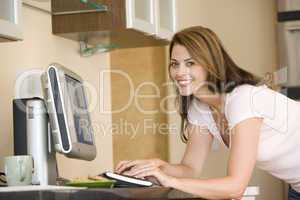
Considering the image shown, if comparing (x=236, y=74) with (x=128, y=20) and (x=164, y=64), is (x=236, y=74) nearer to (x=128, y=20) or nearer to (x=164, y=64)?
(x=128, y=20)

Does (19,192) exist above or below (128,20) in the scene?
below

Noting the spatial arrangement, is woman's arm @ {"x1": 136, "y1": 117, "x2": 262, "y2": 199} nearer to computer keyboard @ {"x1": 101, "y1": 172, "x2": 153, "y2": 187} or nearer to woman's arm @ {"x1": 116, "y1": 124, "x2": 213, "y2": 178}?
computer keyboard @ {"x1": 101, "y1": 172, "x2": 153, "y2": 187}

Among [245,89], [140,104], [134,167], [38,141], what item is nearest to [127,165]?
[134,167]

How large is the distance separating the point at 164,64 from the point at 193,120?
3.93 feet

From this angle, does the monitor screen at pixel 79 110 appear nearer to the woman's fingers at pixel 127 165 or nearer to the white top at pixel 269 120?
the woman's fingers at pixel 127 165

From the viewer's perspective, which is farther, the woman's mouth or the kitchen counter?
the woman's mouth

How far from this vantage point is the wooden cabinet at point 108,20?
8.52 ft

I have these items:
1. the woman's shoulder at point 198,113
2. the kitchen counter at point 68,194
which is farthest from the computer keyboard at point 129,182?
the woman's shoulder at point 198,113

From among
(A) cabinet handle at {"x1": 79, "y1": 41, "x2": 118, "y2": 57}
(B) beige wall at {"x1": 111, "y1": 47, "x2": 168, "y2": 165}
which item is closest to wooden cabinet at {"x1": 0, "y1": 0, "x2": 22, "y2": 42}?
(A) cabinet handle at {"x1": 79, "y1": 41, "x2": 118, "y2": 57}

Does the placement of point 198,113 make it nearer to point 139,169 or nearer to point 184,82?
point 184,82

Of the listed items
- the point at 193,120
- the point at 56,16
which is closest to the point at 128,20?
the point at 56,16

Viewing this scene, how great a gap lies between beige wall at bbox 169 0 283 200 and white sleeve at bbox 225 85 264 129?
1.47 m

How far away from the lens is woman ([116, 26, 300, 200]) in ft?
6.98

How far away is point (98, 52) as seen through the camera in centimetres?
305
